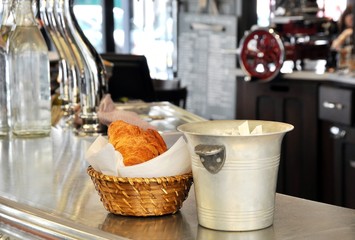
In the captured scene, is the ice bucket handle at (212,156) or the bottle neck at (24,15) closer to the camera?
the ice bucket handle at (212,156)

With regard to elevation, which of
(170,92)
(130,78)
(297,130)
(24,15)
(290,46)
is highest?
(24,15)

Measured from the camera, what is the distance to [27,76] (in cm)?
277

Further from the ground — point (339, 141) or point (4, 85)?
point (4, 85)

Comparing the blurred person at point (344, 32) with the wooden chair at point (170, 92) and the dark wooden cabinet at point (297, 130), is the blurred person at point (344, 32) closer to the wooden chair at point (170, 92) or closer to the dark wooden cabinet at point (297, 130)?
the dark wooden cabinet at point (297, 130)

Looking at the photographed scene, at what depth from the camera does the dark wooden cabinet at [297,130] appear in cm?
564

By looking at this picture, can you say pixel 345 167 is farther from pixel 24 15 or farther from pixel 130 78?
pixel 24 15

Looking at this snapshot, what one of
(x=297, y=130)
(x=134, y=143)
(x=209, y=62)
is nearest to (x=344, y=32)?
(x=297, y=130)

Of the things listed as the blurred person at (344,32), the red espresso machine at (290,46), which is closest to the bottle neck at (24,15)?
the red espresso machine at (290,46)

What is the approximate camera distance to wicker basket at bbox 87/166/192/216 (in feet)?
5.17

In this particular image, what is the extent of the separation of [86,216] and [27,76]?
4.03ft

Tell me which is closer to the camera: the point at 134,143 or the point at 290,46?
the point at 134,143

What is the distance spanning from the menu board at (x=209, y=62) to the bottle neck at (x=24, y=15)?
5.07 meters

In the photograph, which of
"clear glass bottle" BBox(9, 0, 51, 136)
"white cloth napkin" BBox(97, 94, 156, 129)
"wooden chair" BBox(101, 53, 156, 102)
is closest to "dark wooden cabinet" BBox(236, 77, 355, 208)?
"wooden chair" BBox(101, 53, 156, 102)

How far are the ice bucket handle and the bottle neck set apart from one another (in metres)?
1.44
